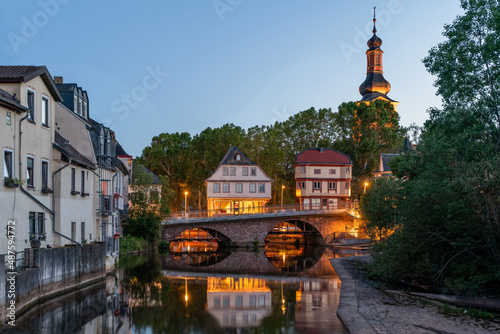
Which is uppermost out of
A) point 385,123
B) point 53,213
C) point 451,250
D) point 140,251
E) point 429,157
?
point 385,123

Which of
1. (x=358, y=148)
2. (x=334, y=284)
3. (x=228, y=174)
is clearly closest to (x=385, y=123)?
(x=358, y=148)

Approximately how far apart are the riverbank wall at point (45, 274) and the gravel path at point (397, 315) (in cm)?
Result: 1086

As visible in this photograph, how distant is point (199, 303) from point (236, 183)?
47121 mm

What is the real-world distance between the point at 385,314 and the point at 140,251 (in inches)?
1310

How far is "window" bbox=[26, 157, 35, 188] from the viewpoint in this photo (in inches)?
913

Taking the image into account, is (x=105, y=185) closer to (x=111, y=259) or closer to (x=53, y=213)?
(x=111, y=259)

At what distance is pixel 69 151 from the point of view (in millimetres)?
27141

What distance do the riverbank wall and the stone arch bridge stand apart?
2720cm

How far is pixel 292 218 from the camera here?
6372cm

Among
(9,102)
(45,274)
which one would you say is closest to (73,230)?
(45,274)

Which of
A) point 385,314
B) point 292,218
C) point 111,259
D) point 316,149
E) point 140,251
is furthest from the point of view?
point 316,149

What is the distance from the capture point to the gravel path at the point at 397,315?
1797 centimetres

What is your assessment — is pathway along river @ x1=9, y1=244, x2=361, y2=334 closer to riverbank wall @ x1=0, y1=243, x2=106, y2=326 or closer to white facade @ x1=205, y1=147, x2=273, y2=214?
riverbank wall @ x1=0, y1=243, x2=106, y2=326

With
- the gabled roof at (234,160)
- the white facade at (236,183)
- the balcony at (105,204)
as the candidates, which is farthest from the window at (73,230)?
the gabled roof at (234,160)
